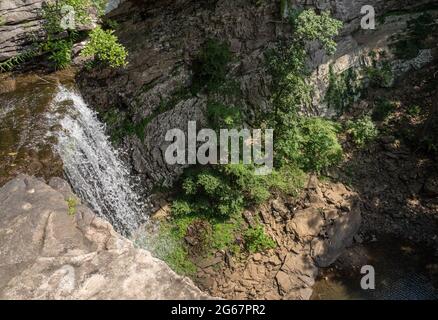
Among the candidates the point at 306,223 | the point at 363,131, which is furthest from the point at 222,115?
the point at 363,131

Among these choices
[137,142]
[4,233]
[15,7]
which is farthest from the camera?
[137,142]

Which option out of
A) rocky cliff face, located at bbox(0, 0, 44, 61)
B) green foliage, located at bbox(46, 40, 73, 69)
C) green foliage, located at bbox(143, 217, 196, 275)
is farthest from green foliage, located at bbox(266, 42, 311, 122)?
rocky cliff face, located at bbox(0, 0, 44, 61)

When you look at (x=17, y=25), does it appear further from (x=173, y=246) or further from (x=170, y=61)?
(x=173, y=246)

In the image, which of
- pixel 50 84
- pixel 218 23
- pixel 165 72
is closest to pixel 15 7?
pixel 50 84

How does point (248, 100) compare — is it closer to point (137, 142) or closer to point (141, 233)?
point (137, 142)

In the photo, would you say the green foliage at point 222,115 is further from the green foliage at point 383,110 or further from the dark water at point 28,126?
the green foliage at point 383,110

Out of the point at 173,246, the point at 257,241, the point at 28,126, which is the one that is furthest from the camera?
the point at 257,241
